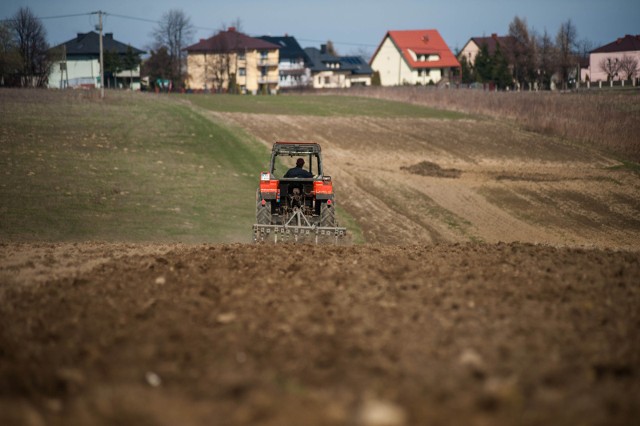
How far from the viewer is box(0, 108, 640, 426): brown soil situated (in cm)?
498

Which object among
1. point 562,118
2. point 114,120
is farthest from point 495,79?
point 114,120

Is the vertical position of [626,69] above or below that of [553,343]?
above

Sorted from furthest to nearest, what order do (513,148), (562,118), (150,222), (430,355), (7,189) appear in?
(562,118), (513,148), (7,189), (150,222), (430,355)

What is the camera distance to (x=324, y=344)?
247 inches

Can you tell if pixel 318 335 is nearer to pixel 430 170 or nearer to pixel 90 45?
pixel 430 170

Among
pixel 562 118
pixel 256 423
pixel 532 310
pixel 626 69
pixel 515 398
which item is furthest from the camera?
pixel 626 69

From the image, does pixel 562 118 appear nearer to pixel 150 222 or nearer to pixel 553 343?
pixel 150 222

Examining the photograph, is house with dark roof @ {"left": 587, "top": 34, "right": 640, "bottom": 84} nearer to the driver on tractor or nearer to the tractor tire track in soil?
the driver on tractor

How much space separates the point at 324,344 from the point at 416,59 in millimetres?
114329

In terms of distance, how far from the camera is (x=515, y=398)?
5.05 metres

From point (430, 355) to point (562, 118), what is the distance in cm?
3938

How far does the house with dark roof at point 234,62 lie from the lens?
117000mm

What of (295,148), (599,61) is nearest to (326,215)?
(295,148)

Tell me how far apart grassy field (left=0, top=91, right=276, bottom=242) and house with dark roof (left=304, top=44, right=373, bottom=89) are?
9470 centimetres
